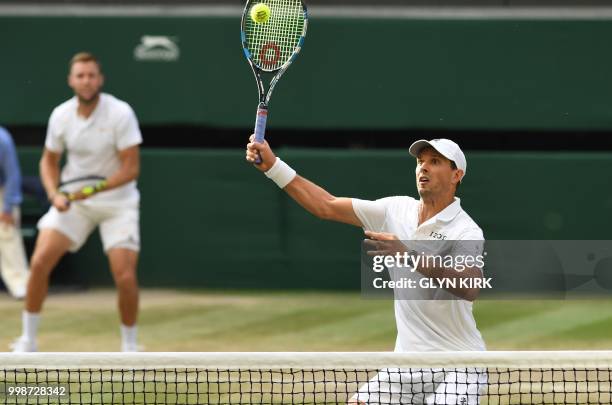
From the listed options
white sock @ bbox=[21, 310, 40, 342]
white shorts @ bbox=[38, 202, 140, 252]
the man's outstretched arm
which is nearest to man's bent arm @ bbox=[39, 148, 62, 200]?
white shorts @ bbox=[38, 202, 140, 252]

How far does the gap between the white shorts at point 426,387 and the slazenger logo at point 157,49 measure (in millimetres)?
6659

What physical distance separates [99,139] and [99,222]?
0.58 meters

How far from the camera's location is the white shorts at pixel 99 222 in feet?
28.8

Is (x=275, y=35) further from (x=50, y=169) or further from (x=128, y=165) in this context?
(x=50, y=169)

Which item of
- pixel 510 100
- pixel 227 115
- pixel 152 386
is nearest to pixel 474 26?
pixel 510 100

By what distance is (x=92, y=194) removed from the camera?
8.78 metres

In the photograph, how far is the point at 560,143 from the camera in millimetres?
12117

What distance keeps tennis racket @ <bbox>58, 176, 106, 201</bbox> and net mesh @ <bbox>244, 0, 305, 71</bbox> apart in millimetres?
2260

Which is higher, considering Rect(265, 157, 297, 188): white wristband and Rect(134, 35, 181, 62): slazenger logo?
Rect(134, 35, 181, 62): slazenger logo

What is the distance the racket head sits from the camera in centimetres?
661

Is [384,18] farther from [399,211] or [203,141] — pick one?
[399,211]

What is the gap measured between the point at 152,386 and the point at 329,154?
436 cm

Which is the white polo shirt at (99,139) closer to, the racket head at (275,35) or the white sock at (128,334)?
the white sock at (128,334)

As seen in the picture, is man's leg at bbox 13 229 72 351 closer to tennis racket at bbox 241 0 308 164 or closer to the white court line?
tennis racket at bbox 241 0 308 164
